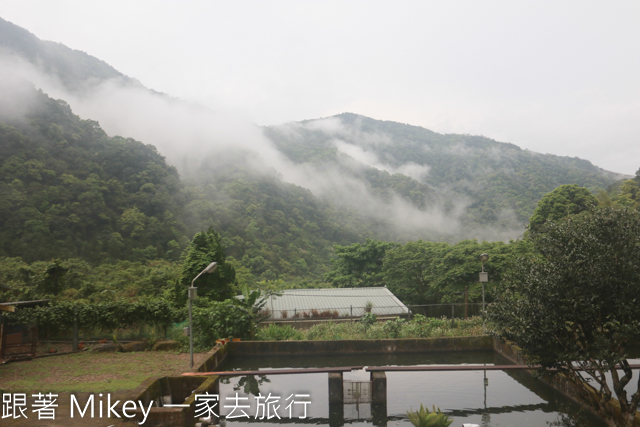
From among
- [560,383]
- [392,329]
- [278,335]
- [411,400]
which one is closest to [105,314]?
[278,335]

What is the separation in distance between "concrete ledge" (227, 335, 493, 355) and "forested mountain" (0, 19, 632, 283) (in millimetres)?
26453

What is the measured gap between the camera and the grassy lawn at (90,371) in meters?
9.70

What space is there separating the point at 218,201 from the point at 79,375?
63.0 m

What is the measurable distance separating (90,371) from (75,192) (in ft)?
135

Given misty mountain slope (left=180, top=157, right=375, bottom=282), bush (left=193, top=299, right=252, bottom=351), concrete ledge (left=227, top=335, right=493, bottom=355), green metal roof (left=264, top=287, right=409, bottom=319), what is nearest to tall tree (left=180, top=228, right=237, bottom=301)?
green metal roof (left=264, top=287, right=409, bottom=319)

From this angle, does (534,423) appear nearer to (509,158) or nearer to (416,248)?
(416,248)

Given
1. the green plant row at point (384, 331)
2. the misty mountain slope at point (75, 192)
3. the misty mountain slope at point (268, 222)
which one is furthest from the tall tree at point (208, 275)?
the misty mountain slope at point (75, 192)

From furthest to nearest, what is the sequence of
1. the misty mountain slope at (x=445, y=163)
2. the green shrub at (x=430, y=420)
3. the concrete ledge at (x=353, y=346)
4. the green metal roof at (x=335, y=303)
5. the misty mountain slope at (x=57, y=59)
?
the misty mountain slope at (x=57, y=59)
the misty mountain slope at (x=445, y=163)
the green metal roof at (x=335, y=303)
the concrete ledge at (x=353, y=346)
the green shrub at (x=430, y=420)

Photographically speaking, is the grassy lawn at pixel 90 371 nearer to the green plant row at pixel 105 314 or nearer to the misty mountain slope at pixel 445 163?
the green plant row at pixel 105 314

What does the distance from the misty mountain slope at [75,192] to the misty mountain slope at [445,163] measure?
56877 millimetres

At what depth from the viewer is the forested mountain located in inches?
1789

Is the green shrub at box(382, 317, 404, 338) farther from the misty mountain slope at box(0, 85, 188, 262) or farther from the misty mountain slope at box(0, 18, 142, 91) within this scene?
the misty mountain slope at box(0, 18, 142, 91)

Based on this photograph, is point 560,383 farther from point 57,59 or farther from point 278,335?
point 57,59

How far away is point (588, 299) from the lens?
22.1 ft
